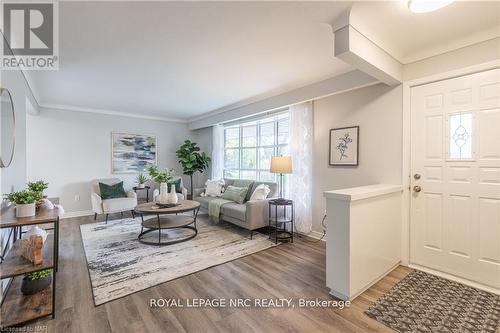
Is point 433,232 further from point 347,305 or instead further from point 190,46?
point 190,46

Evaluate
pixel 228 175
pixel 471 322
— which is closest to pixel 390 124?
pixel 471 322

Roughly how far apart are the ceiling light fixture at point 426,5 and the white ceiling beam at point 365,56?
0.39 metres

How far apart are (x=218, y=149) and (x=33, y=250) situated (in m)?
4.27

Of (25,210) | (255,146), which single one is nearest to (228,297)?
(25,210)

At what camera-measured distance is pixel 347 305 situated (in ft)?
6.45

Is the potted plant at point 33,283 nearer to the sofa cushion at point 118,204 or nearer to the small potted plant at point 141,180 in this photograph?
the sofa cushion at point 118,204

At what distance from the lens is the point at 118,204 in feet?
15.0

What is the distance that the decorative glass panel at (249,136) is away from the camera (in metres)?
5.10

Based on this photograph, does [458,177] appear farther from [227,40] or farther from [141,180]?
[141,180]

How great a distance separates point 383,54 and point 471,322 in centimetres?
245

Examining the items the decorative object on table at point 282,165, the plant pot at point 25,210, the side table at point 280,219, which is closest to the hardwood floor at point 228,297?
the side table at point 280,219

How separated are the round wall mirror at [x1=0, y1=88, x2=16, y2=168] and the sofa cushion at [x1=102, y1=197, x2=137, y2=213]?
234cm

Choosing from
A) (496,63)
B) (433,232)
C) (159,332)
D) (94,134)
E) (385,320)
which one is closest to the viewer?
(159,332)

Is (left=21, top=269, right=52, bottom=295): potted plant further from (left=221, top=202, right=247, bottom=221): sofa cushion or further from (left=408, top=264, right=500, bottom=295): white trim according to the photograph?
(left=408, top=264, right=500, bottom=295): white trim
